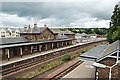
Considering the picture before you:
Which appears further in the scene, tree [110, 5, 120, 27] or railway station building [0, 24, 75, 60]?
tree [110, 5, 120, 27]

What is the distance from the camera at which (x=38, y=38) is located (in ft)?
78.2

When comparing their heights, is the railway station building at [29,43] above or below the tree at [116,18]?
below

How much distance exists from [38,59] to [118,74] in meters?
11.1

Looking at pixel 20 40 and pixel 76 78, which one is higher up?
pixel 20 40

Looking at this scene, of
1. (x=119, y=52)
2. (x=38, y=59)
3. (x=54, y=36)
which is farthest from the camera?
(x=54, y=36)

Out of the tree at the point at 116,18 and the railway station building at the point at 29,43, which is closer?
the railway station building at the point at 29,43

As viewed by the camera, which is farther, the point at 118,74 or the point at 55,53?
the point at 55,53

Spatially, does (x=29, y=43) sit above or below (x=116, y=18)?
below

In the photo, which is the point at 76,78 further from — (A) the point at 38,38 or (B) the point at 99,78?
(A) the point at 38,38

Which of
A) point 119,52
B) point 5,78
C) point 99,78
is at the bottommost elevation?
point 5,78

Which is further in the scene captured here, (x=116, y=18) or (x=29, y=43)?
(x=116, y=18)

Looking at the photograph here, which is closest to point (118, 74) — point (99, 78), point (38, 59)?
point (99, 78)

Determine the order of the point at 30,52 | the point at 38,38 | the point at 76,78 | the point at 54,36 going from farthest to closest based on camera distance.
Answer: the point at 54,36
the point at 38,38
the point at 30,52
the point at 76,78

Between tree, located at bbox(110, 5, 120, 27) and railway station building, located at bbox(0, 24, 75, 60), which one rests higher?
tree, located at bbox(110, 5, 120, 27)
